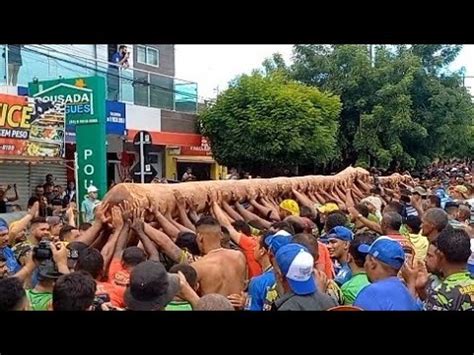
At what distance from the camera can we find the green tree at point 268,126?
1667 cm

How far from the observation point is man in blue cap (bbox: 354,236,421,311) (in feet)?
10.5

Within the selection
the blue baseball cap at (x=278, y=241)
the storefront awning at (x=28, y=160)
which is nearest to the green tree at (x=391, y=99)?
the storefront awning at (x=28, y=160)

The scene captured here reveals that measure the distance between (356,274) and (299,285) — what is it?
993mm

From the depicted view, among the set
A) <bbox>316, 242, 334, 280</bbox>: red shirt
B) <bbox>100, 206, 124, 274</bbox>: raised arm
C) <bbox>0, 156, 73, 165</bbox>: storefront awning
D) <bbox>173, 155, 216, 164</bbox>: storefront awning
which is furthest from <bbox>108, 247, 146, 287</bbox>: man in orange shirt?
<bbox>173, 155, 216, 164</bbox>: storefront awning

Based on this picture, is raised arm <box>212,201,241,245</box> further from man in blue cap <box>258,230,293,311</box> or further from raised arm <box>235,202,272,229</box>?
man in blue cap <box>258,230,293,311</box>

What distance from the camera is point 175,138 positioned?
18.1 meters

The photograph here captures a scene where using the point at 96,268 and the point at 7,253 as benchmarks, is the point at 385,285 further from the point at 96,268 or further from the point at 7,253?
the point at 7,253

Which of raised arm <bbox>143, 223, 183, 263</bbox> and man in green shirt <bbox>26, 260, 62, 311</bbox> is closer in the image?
man in green shirt <bbox>26, 260, 62, 311</bbox>

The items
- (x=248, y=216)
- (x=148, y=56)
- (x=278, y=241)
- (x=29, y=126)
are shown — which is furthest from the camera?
(x=148, y=56)

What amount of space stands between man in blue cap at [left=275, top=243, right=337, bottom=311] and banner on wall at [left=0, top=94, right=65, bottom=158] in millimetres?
8707

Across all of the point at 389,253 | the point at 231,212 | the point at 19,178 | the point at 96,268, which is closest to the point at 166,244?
the point at 96,268

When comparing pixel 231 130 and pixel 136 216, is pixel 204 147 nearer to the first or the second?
pixel 231 130
